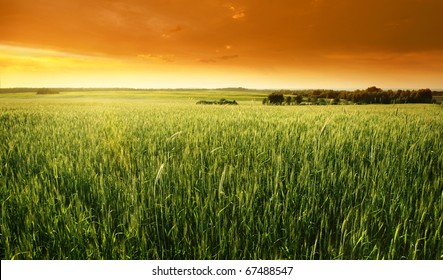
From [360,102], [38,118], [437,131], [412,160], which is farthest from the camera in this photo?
[38,118]

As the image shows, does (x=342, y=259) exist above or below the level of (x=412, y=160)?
below

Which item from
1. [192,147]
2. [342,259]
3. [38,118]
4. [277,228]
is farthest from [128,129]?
[342,259]

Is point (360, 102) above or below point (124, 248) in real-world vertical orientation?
above

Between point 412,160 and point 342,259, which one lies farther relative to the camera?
point 412,160

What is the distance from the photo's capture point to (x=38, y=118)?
13.5ft

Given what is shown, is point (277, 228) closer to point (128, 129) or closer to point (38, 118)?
point (128, 129)

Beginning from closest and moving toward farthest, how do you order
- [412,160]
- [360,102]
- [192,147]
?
1. [412,160]
2. [192,147]
3. [360,102]

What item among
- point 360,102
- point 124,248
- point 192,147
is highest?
point 360,102

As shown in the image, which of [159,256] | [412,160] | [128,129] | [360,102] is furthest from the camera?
[128,129]

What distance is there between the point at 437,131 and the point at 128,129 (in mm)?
2996

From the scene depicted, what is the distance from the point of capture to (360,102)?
9.69ft
